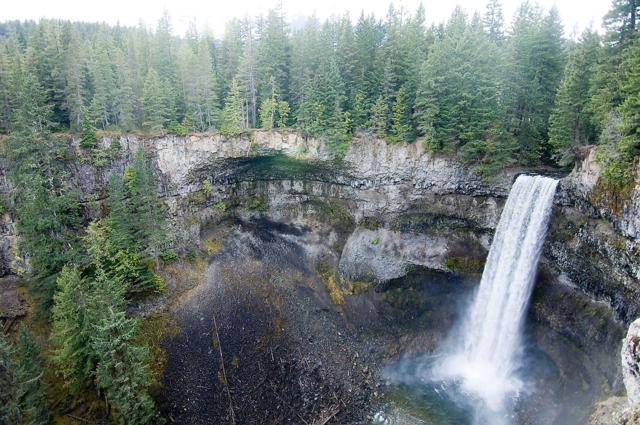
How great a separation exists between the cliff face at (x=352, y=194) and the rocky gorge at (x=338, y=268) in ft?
0.37

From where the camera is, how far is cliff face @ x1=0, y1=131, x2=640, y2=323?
31.9 meters

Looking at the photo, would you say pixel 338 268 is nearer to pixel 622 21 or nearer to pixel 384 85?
Answer: pixel 384 85

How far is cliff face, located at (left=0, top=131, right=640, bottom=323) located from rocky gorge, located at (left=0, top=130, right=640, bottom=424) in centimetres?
11

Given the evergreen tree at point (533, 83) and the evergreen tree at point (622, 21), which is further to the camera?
the evergreen tree at point (533, 83)

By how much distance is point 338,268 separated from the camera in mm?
36469

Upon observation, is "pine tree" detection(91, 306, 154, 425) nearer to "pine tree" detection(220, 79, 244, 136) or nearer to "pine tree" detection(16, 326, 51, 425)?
"pine tree" detection(16, 326, 51, 425)

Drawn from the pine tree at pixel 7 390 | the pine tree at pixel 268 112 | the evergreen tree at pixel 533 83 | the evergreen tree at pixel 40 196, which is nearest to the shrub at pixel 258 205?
the pine tree at pixel 268 112

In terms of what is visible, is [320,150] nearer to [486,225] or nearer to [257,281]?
[257,281]

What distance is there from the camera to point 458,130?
32062 millimetres

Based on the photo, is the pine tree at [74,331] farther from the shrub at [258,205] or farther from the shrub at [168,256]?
the shrub at [258,205]

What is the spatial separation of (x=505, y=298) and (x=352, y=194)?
626 inches

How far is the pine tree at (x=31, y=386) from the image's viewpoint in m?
21.0

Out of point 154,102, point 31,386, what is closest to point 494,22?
point 154,102

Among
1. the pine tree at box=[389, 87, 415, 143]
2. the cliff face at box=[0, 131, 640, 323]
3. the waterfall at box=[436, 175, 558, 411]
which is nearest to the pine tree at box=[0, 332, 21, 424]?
the cliff face at box=[0, 131, 640, 323]
